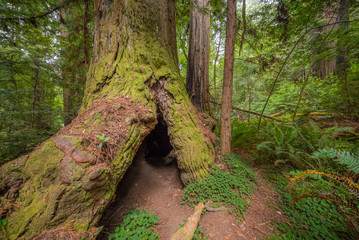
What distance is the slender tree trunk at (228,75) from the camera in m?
3.02

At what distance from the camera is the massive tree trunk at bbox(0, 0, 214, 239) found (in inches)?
58.0

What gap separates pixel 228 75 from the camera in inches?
125

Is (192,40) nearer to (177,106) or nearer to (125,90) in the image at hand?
(177,106)

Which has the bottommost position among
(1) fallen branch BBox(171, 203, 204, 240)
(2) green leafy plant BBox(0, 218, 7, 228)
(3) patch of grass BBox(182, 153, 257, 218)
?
(1) fallen branch BBox(171, 203, 204, 240)

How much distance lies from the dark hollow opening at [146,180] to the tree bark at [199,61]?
1615mm

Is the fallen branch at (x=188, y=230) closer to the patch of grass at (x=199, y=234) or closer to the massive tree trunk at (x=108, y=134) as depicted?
the patch of grass at (x=199, y=234)

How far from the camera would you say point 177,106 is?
3.21 meters

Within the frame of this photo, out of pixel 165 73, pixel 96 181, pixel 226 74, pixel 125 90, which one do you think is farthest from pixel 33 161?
pixel 226 74

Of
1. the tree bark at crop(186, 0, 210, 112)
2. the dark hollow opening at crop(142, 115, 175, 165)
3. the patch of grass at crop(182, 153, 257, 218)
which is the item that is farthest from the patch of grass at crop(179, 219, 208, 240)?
the tree bark at crop(186, 0, 210, 112)

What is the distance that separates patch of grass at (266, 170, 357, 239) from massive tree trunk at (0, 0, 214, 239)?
60.3 inches

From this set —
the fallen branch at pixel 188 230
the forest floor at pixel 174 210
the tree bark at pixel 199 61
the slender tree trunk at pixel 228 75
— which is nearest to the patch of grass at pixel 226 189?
the forest floor at pixel 174 210

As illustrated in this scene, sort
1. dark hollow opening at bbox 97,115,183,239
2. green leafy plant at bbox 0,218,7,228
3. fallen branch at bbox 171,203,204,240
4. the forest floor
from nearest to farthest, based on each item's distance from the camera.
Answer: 1. green leafy plant at bbox 0,218,7,228
2. fallen branch at bbox 171,203,204,240
3. the forest floor
4. dark hollow opening at bbox 97,115,183,239

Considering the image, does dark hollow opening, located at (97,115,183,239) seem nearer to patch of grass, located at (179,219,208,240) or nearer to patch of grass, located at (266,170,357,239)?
patch of grass, located at (179,219,208,240)

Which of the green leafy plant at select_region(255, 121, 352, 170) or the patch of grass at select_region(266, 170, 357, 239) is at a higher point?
the green leafy plant at select_region(255, 121, 352, 170)
